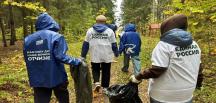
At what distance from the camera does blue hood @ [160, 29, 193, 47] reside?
175 inches

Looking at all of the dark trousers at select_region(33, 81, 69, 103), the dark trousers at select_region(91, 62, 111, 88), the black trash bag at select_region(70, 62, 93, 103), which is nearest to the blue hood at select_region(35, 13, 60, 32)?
the black trash bag at select_region(70, 62, 93, 103)

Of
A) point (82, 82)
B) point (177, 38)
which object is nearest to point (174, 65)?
point (177, 38)

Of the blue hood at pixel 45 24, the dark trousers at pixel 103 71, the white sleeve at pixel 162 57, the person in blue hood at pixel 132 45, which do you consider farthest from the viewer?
the person in blue hood at pixel 132 45

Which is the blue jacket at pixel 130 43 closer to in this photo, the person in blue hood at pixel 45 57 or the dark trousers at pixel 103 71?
the dark trousers at pixel 103 71

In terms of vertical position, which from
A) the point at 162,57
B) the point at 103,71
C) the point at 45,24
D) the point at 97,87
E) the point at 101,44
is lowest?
the point at 97,87

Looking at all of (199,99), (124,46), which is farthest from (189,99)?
(124,46)

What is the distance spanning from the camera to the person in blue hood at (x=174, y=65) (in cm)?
443

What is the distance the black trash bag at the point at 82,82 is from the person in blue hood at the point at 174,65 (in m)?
2.12

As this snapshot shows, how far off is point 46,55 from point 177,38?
2.52 meters

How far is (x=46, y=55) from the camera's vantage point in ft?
20.0

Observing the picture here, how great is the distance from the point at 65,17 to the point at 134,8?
20732 mm

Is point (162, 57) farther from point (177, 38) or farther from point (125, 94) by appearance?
point (125, 94)

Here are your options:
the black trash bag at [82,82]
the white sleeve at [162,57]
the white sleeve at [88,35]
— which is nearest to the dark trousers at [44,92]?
the black trash bag at [82,82]

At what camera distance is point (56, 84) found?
20.7ft
